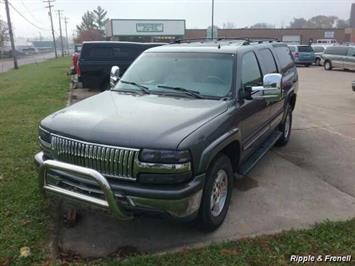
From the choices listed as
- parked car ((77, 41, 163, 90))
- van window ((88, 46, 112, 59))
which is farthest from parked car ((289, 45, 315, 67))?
van window ((88, 46, 112, 59))

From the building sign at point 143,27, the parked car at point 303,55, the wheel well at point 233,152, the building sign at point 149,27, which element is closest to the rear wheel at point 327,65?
the parked car at point 303,55

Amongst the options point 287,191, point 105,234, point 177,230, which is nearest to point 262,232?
point 177,230

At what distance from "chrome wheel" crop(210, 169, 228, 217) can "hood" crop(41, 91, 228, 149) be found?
25.2 inches

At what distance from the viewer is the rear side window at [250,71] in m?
4.95

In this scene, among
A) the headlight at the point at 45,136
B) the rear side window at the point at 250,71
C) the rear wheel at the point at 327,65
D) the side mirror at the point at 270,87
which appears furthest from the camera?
the rear wheel at the point at 327,65

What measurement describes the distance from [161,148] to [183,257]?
1.03 m

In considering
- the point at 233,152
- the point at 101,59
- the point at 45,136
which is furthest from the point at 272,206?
the point at 101,59

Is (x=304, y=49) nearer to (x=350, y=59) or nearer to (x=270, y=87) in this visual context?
(x=350, y=59)

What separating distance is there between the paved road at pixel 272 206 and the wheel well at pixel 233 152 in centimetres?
52

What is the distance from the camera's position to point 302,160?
6551 millimetres

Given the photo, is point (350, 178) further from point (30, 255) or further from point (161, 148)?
point (30, 255)

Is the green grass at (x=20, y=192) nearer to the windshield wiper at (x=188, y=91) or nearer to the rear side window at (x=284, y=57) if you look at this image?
the windshield wiper at (x=188, y=91)

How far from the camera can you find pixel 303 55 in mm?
31266

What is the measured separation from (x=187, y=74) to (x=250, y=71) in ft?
2.95
